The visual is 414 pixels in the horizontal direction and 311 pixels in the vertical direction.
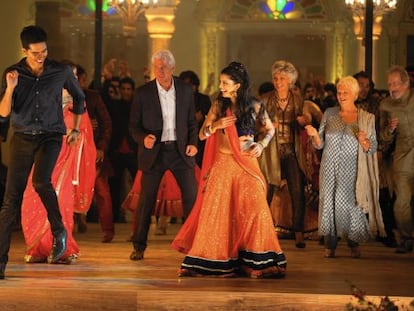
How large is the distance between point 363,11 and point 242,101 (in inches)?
402

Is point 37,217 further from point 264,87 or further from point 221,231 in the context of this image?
point 264,87

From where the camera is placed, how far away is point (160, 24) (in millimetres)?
20172

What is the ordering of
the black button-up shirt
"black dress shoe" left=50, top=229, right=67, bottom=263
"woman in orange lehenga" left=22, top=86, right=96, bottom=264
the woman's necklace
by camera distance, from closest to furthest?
the black button-up shirt
"black dress shoe" left=50, top=229, right=67, bottom=263
"woman in orange lehenga" left=22, top=86, right=96, bottom=264
the woman's necklace

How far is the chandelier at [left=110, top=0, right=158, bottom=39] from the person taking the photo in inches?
757

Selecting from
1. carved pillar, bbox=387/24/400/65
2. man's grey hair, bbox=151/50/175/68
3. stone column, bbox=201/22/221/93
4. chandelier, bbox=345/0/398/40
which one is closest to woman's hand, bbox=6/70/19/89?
man's grey hair, bbox=151/50/175/68

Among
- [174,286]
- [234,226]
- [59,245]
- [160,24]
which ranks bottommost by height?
[174,286]

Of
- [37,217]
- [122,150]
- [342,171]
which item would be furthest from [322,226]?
[122,150]

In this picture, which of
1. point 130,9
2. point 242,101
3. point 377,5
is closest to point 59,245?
point 242,101

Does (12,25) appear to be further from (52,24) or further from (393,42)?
(393,42)

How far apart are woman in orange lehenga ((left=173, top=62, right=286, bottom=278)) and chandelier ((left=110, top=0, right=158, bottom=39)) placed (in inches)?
392

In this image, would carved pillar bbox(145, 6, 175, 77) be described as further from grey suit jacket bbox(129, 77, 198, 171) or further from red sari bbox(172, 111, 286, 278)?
red sari bbox(172, 111, 286, 278)

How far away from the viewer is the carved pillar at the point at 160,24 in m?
20.0

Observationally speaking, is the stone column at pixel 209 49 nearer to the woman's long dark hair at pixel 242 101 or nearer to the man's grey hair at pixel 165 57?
the man's grey hair at pixel 165 57

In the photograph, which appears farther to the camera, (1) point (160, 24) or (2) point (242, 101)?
(1) point (160, 24)
